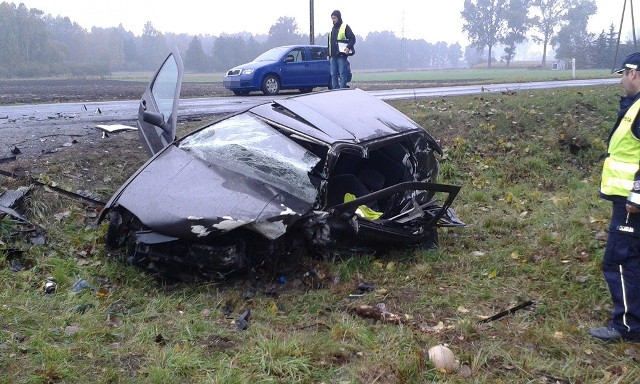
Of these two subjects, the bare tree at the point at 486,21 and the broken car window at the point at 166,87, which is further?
the bare tree at the point at 486,21

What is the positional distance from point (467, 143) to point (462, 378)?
20.6ft

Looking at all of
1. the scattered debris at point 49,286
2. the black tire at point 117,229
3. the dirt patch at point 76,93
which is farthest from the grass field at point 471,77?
the scattered debris at point 49,286

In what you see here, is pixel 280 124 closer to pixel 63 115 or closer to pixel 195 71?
pixel 63 115

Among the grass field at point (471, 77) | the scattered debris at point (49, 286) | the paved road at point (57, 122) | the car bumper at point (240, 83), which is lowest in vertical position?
the grass field at point (471, 77)

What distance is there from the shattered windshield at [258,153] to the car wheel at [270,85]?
1113 centimetres

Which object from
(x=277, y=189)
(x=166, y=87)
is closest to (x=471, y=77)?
(x=166, y=87)

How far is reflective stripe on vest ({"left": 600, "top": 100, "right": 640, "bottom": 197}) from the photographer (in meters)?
3.27

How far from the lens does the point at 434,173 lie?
18.1 ft

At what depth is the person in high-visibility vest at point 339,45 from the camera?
10953 millimetres

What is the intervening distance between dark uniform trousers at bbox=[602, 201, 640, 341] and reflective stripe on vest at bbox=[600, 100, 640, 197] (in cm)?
10

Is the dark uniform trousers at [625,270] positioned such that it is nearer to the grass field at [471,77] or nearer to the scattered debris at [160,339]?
the scattered debris at [160,339]

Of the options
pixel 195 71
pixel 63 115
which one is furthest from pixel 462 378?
pixel 195 71

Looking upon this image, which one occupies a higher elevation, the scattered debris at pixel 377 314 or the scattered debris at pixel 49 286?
the scattered debris at pixel 49 286

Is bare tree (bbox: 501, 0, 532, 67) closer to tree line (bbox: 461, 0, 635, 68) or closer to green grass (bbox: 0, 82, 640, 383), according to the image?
tree line (bbox: 461, 0, 635, 68)
